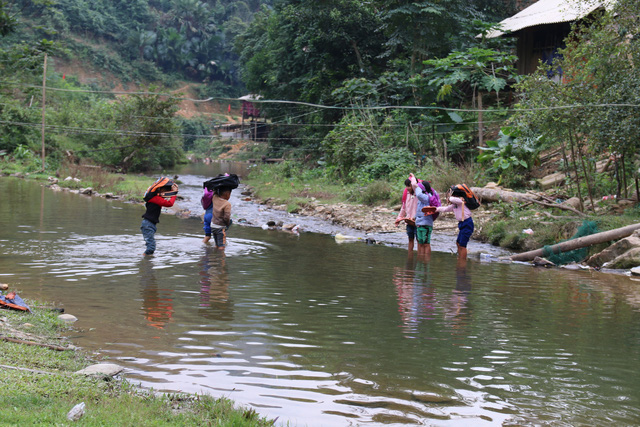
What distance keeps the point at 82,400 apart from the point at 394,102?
26.2 m

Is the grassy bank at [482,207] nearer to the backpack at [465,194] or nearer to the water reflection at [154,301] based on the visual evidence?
the backpack at [465,194]

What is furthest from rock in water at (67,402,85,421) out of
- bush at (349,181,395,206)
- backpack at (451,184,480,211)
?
bush at (349,181,395,206)

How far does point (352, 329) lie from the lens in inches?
262

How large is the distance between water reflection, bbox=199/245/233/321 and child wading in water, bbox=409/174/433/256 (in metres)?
4.24

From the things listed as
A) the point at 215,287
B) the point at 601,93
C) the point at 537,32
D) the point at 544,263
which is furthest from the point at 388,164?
the point at 215,287

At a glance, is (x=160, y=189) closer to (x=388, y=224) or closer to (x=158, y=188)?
(x=158, y=188)

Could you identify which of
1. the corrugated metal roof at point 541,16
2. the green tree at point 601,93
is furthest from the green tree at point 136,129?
the green tree at point 601,93

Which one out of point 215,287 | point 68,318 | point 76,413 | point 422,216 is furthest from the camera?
point 422,216

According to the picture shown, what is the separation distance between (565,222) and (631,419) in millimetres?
10275

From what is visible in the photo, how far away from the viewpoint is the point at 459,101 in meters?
27.1

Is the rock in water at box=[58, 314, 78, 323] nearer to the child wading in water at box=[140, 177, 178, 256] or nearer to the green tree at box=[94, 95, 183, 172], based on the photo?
the child wading in water at box=[140, 177, 178, 256]

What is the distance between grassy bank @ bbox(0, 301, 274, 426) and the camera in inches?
144

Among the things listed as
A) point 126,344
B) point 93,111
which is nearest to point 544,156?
point 126,344

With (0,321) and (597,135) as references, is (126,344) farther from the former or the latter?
(597,135)
